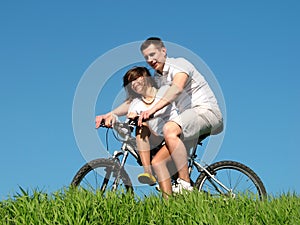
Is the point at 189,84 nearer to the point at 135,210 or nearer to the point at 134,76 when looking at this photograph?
the point at 134,76

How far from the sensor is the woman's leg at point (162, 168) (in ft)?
24.7

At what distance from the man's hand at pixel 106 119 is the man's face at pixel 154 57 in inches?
32.2

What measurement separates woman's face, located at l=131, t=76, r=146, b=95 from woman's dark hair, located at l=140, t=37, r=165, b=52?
44 centimetres

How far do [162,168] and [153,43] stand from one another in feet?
5.13

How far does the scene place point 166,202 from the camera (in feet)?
21.2

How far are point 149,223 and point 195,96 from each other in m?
2.47

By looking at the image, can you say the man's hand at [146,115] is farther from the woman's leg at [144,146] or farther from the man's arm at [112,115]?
the man's arm at [112,115]

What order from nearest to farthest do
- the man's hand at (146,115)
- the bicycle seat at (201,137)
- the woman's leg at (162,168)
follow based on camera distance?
1. the man's hand at (146,115)
2. the woman's leg at (162,168)
3. the bicycle seat at (201,137)

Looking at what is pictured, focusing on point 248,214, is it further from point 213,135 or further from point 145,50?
point 145,50

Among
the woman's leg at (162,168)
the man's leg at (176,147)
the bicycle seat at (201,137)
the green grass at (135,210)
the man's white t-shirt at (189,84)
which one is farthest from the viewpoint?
the bicycle seat at (201,137)

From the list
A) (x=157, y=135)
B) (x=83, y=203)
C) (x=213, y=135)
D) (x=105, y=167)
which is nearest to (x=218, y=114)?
(x=213, y=135)

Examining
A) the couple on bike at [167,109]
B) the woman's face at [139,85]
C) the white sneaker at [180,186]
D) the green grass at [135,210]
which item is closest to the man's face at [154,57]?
the couple on bike at [167,109]

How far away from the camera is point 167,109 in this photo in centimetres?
764

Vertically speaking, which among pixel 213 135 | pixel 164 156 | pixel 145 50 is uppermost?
pixel 145 50
